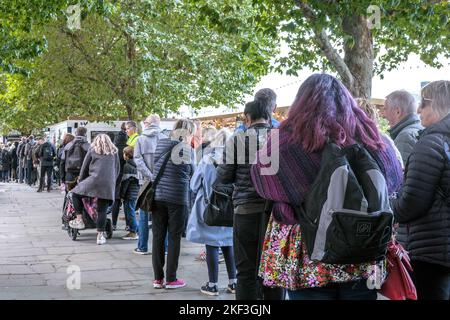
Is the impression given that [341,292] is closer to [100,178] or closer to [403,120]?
[403,120]

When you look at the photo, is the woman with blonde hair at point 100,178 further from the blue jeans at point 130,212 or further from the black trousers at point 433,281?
the black trousers at point 433,281

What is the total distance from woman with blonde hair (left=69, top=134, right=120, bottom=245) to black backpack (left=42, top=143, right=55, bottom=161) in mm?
13108

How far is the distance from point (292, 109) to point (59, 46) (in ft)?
64.7

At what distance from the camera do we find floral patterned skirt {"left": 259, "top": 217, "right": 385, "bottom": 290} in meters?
3.25

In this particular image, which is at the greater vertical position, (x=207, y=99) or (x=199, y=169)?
(x=207, y=99)

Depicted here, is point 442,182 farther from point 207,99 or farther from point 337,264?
point 207,99

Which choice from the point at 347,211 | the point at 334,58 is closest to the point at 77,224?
the point at 334,58

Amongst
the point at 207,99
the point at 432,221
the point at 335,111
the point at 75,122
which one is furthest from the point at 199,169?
the point at 75,122

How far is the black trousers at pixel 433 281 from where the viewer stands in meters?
4.06

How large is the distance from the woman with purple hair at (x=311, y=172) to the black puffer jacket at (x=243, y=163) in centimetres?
191

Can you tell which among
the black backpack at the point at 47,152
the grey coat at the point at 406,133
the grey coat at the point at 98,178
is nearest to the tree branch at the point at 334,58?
the grey coat at the point at 98,178

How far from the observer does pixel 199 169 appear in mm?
7312

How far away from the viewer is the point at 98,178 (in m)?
10.6

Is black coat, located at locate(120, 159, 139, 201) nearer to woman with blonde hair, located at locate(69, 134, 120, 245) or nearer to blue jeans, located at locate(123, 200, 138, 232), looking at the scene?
blue jeans, located at locate(123, 200, 138, 232)
